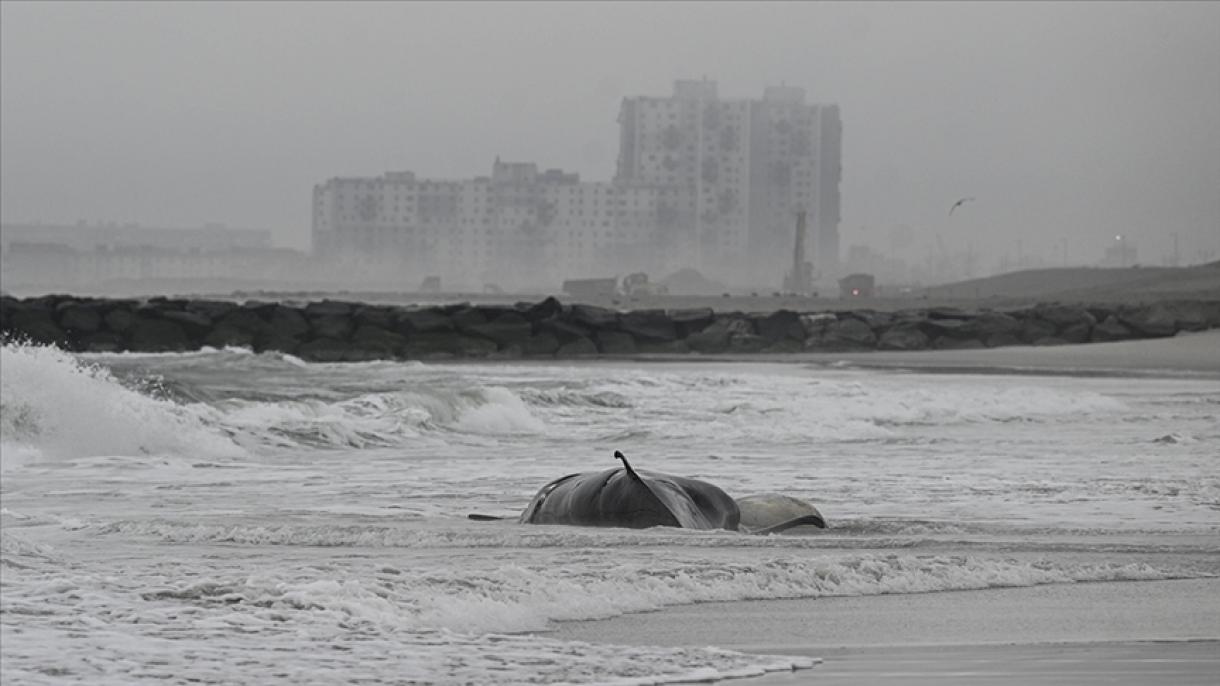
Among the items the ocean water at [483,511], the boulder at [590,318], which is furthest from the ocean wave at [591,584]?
the boulder at [590,318]

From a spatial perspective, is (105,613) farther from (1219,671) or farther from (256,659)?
(1219,671)

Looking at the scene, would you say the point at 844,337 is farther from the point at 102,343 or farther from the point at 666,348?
the point at 102,343

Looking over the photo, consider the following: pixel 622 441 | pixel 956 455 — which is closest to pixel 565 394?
pixel 622 441

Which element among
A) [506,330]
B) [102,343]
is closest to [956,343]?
[506,330]

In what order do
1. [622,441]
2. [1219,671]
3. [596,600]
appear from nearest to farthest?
[1219,671]
[596,600]
[622,441]

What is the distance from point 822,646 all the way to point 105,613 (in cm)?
227

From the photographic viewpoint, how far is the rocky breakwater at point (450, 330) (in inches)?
1291

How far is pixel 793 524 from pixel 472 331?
2578cm

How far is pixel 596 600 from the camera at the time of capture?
19.9 ft

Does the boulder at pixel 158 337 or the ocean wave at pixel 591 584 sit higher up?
the boulder at pixel 158 337

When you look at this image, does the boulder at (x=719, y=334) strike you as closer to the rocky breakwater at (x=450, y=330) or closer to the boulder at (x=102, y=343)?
the rocky breakwater at (x=450, y=330)

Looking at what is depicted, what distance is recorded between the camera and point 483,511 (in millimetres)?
9227

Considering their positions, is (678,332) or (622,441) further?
(678,332)

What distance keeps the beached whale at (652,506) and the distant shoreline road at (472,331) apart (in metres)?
22.2
